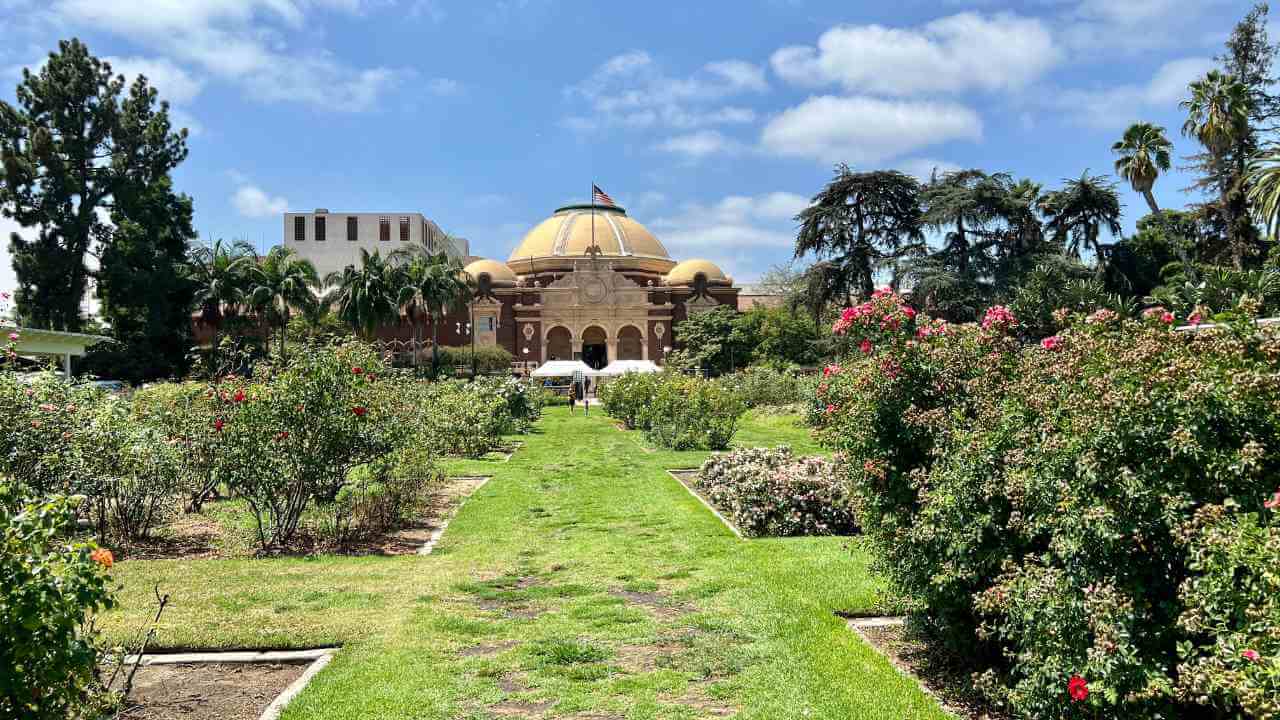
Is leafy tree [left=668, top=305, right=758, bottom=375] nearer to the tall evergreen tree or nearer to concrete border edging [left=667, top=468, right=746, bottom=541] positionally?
the tall evergreen tree

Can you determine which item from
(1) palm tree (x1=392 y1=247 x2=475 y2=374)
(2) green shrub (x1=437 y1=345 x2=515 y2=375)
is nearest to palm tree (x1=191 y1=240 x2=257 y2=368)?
(1) palm tree (x1=392 y1=247 x2=475 y2=374)

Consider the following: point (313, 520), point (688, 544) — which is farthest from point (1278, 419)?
point (313, 520)

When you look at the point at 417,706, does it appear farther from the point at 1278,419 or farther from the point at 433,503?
the point at 433,503

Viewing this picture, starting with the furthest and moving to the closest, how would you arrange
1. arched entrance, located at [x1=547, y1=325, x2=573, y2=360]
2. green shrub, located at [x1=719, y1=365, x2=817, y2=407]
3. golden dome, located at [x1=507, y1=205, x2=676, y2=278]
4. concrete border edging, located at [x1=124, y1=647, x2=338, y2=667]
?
golden dome, located at [x1=507, y1=205, x2=676, y2=278] → arched entrance, located at [x1=547, y1=325, x2=573, y2=360] → green shrub, located at [x1=719, y1=365, x2=817, y2=407] → concrete border edging, located at [x1=124, y1=647, x2=338, y2=667]

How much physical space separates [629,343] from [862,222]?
1342 inches

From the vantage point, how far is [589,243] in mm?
77125

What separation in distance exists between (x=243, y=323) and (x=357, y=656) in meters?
44.4

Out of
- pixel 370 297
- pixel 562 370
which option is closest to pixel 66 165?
pixel 370 297

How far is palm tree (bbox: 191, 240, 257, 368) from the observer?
43875mm

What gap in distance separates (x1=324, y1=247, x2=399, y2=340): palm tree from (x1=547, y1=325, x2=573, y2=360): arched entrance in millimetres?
24920

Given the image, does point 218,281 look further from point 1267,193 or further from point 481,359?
point 1267,193

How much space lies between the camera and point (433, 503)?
474 inches

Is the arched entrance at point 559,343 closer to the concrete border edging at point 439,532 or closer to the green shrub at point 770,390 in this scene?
the green shrub at point 770,390

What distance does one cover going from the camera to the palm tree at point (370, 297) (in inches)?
1687
